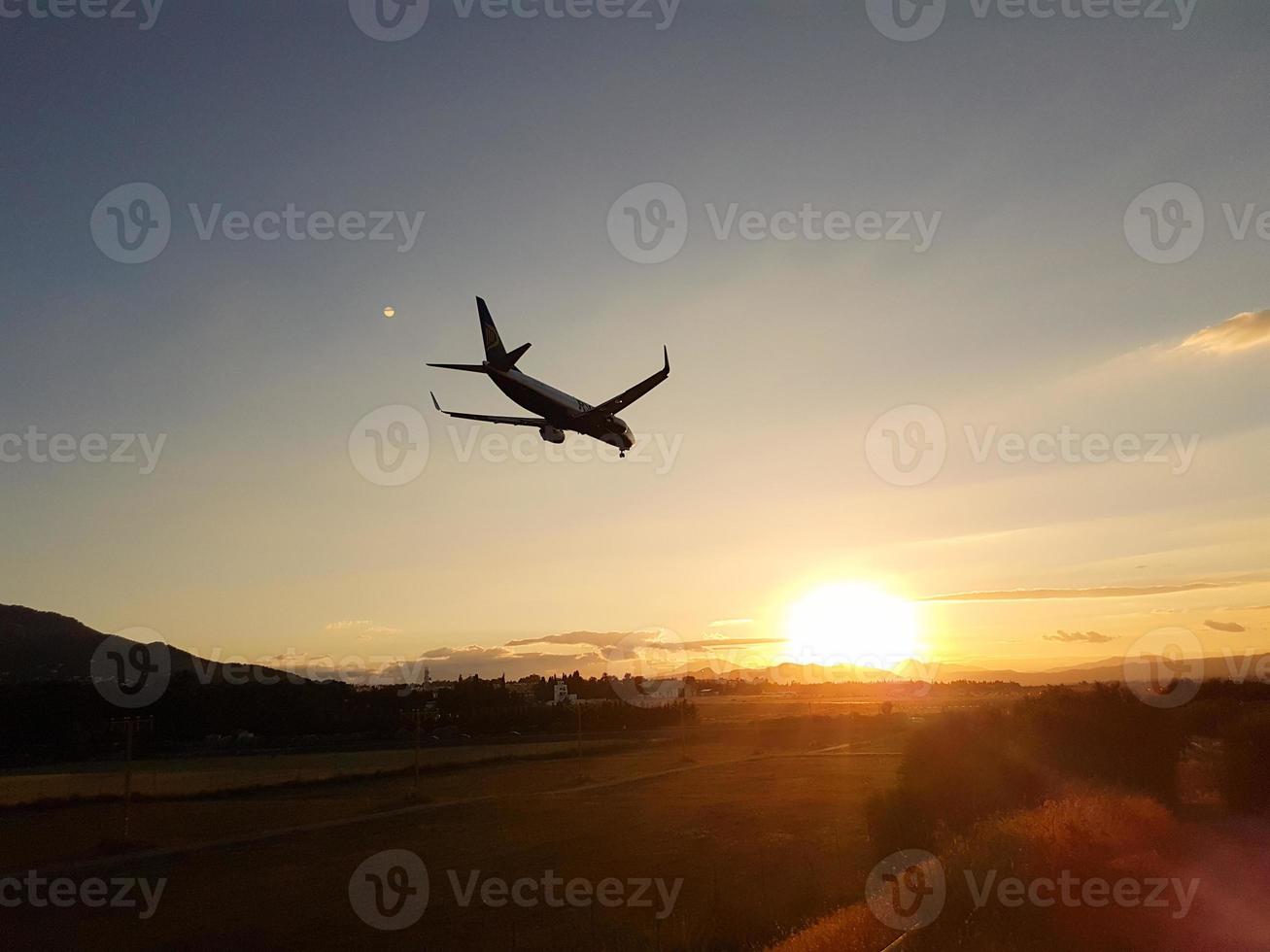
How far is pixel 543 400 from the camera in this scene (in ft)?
107

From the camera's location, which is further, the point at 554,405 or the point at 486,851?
the point at 486,851

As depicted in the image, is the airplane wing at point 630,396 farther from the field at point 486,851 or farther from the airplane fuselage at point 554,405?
the field at point 486,851

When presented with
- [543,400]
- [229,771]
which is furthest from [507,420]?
[229,771]

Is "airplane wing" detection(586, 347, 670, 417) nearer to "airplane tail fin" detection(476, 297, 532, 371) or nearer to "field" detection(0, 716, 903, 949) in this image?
"airplane tail fin" detection(476, 297, 532, 371)

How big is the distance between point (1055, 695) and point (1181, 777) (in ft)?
35.2

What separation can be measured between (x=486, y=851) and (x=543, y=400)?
61.6 feet

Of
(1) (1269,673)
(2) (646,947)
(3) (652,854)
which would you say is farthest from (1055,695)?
(1) (1269,673)

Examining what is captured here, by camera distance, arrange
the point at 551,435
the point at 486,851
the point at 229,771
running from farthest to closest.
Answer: the point at 229,771 < the point at 486,851 < the point at 551,435

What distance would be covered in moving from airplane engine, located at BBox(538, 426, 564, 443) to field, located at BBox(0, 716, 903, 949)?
15.3m

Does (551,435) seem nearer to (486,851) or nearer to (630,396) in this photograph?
(630,396)

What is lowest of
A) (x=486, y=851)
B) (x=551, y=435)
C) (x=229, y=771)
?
(x=486, y=851)

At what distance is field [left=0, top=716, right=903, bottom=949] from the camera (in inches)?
963

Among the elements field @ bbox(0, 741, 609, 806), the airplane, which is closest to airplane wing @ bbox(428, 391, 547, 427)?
the airplane

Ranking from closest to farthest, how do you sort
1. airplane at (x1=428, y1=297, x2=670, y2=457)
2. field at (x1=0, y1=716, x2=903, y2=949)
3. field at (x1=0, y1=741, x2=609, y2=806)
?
field at (x1=0, y1=716, x2=903, y2=949)
airplane at (x1=428, y1=297, x2=670, y2=457)
field at (x1=0, y1=741, x2=609, y2=806)
